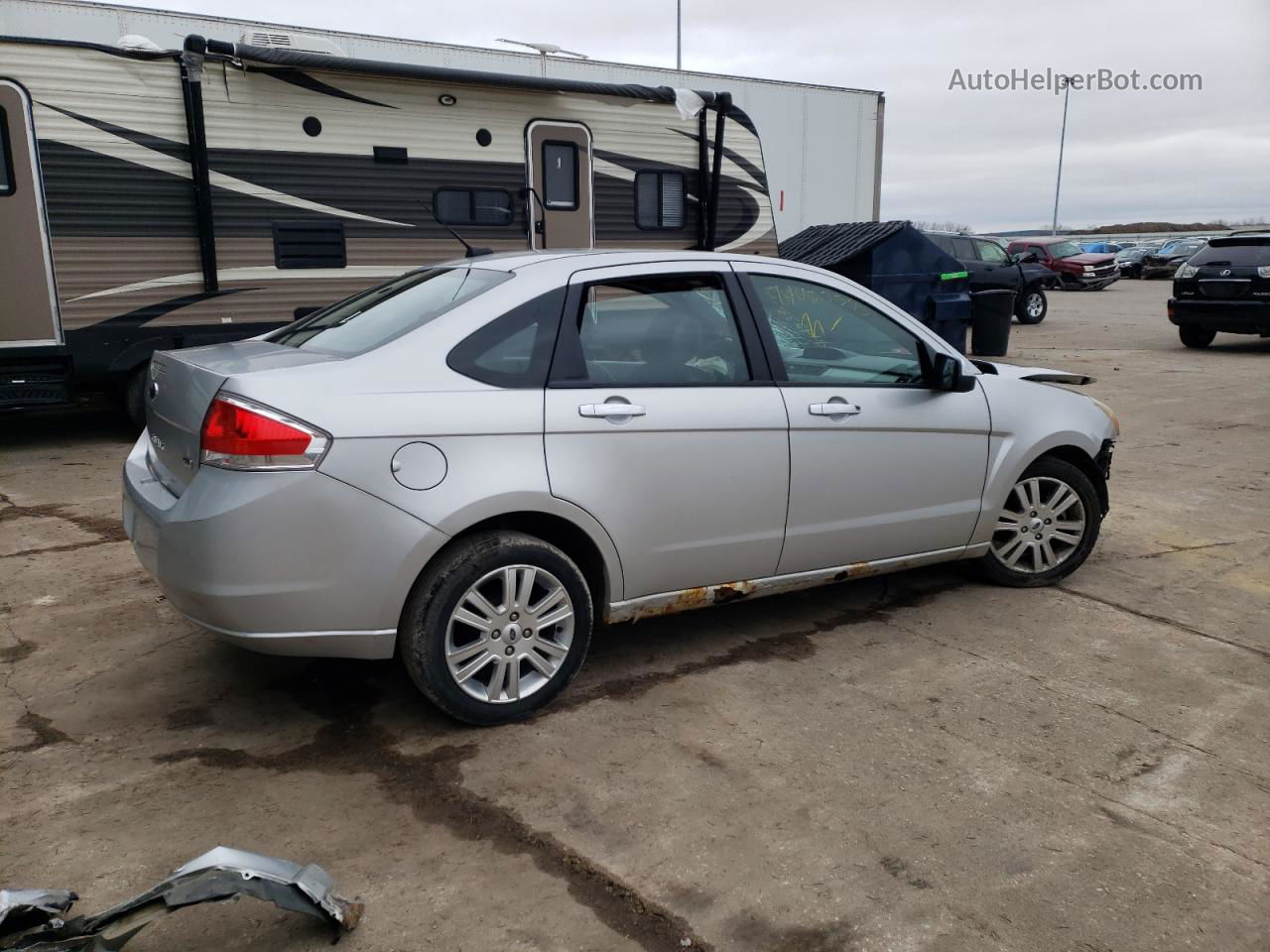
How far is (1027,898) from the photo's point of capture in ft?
9.09

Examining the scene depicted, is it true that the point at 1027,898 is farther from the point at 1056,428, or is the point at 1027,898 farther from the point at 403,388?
the point at 1056,428

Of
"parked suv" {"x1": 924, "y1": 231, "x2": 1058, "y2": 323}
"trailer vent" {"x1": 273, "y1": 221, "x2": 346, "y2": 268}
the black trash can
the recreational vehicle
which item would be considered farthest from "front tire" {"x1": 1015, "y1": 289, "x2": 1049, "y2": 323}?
"trailer vent" {"x1": 273, "y1": 221, "x2": 346, "y2": 268}

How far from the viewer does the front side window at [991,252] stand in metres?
20.3

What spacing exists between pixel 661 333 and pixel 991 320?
11.5 meters

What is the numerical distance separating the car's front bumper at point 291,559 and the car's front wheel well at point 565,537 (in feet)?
0.81

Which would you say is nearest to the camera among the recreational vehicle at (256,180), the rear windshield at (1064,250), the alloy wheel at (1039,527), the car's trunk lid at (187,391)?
the car's trunk lid at (187,391)

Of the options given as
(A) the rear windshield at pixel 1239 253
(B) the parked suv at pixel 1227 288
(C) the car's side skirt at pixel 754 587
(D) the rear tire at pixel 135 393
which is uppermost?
(A) the rear windshield at pixel 1239 253

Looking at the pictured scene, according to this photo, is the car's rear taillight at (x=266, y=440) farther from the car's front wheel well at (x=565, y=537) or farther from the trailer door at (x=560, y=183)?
the trailer door at (x=560, y=183)

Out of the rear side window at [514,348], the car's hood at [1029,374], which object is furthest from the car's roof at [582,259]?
the car's hood at [1029,374]

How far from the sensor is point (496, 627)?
361 centimetres

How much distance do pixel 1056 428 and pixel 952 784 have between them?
7.43 ft

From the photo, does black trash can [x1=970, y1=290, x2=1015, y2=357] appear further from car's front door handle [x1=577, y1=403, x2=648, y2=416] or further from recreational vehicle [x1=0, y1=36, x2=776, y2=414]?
car's front door handle [x1=577, y1=403, x2=648, y2=416]

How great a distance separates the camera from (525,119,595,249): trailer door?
949 centimetres

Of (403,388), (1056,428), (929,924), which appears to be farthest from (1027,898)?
(1056,428)
